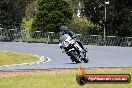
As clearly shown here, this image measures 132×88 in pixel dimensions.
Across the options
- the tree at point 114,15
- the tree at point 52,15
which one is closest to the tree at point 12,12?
the tree at point 52,15

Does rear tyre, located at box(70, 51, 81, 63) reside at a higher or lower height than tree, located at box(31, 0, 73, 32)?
higher

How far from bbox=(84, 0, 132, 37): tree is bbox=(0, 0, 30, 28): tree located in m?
7.22

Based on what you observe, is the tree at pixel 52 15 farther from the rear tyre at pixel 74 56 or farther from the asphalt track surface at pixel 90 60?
the rear tyre at pixel 74 56

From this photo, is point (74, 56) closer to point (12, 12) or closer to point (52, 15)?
point (52, 15)

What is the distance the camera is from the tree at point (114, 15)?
42125 millimetres

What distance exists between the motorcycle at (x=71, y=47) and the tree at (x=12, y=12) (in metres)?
25.8

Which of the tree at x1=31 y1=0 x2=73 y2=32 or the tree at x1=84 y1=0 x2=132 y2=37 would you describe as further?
the tree at x1=31 y1=0 x2=73 y2=32

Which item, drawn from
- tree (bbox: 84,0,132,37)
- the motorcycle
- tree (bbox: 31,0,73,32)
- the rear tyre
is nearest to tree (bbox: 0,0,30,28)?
tree (bbox: 31,0,73,32)

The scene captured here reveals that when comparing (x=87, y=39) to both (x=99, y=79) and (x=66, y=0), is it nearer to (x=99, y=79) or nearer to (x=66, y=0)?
(x=66, y=0)

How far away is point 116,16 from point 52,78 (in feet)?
103

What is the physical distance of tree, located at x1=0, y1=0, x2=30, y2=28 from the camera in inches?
1794

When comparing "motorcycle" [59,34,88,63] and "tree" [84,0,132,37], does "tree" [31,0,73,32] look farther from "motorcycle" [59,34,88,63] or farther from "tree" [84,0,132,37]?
"motorcycle" [59,34,88,63]

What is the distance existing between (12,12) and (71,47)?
27.3m

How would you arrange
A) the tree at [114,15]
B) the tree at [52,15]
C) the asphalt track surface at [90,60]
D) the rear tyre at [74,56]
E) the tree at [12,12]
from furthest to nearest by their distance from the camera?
the tree at [12,12]
the tree at [52,15]
the tree at [114,15]
the rear tyre at [74,56]
the asphalt track surface at [90,60]
